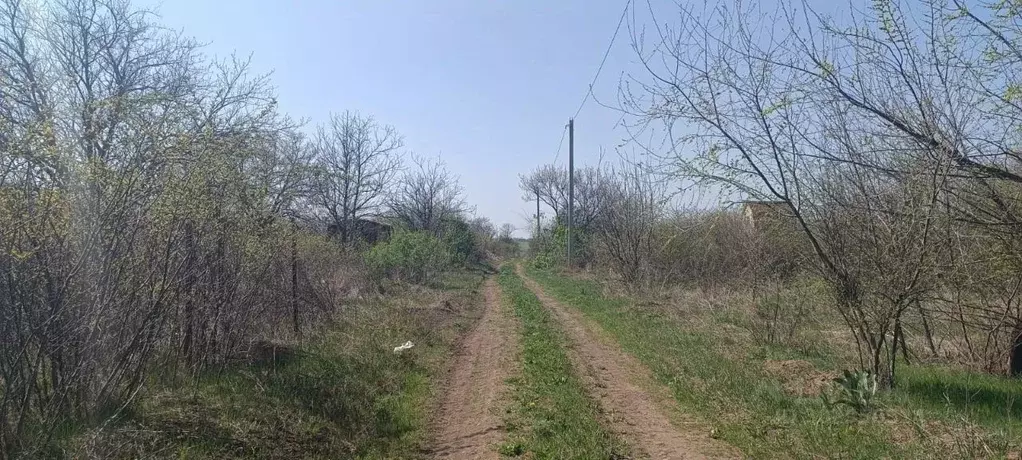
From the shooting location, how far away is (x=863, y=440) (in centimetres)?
566

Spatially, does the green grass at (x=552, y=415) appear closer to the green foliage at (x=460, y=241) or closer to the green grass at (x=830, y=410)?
the green grass at (x=830, y=410)

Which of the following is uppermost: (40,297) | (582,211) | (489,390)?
(582,211)

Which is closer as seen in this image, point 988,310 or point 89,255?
point 89,255

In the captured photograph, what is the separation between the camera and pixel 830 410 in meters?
6.70

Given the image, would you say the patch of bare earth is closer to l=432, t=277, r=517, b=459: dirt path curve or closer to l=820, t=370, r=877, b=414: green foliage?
l=820, t=370, r=877, b=414: green foliage

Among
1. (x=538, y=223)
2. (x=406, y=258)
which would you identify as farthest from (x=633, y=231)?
(x=538, y=223)

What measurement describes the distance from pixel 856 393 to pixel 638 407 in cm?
234

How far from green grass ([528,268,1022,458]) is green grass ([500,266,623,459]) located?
4.18 ft

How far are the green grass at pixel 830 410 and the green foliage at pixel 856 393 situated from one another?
14cm

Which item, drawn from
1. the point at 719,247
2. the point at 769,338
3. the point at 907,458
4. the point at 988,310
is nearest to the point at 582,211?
the point at 719,247

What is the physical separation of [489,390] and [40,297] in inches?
208

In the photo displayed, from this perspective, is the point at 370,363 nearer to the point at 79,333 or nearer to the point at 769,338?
the point at 79,333

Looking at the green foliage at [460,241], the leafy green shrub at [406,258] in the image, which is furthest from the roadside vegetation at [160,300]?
the green foliage at [460,241]

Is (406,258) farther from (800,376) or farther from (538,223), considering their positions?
(538,223)
